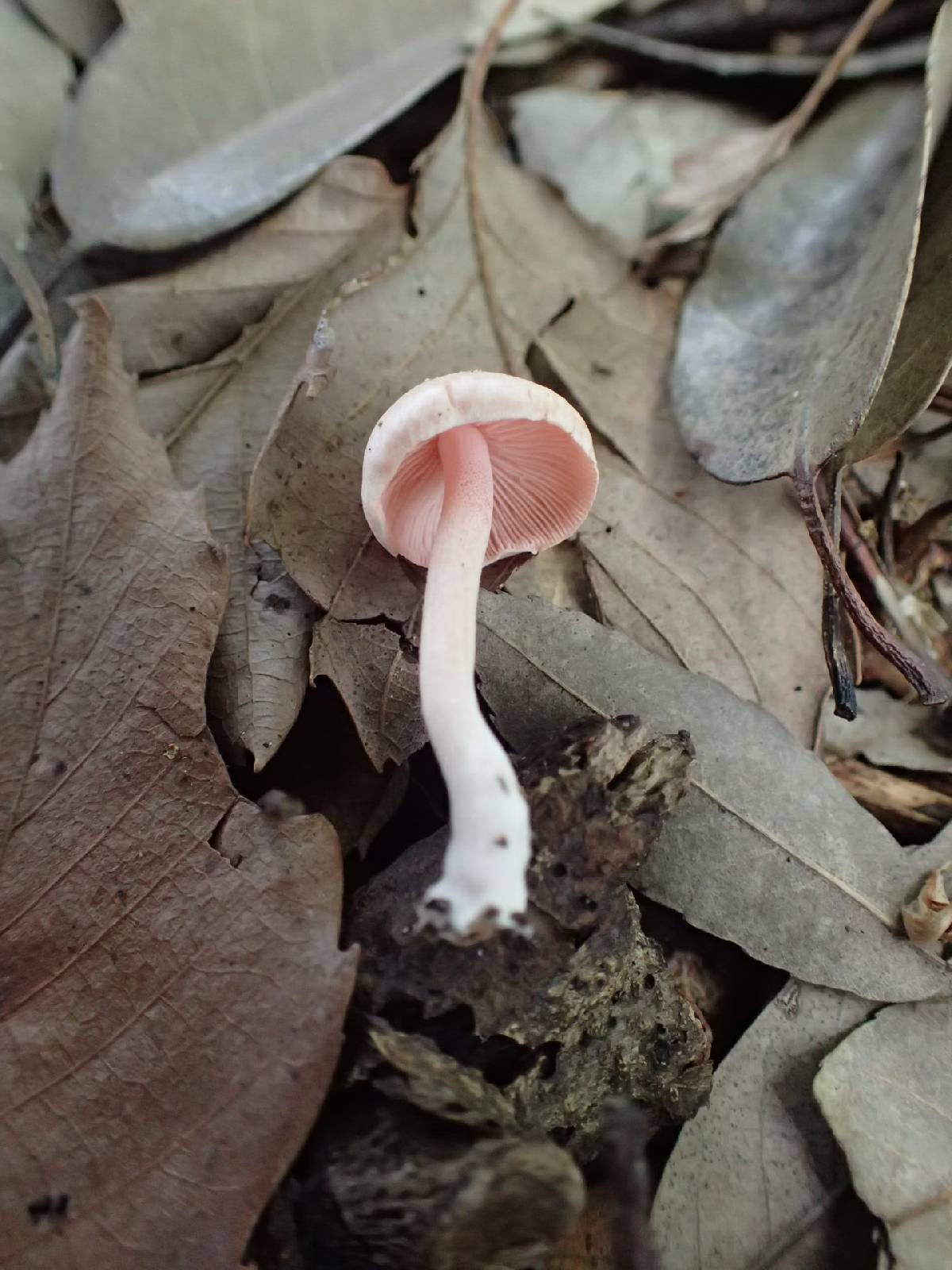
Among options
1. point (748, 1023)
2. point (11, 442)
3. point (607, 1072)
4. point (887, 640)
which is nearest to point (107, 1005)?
point (607, 1072)

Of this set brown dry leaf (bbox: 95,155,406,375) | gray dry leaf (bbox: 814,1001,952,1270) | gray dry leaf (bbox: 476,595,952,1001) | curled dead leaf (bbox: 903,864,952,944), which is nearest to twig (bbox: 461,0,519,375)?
brown dry leaf (bbox: 95,155,406,375)

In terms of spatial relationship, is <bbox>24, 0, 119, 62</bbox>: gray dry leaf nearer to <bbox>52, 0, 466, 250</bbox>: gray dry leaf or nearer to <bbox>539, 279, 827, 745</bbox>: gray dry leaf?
<bbox>52, 0, 466, 250</bbox>: gray dry leaf

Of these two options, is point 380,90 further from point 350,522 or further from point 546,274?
point 350,522

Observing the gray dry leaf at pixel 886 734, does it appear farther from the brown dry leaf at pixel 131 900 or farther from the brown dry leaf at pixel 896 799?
the brown dry leaf at pixel 131 900

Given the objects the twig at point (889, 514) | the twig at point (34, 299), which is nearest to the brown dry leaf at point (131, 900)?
the twig at point (34, 299)

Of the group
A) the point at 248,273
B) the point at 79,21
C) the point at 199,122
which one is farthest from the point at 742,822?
the point at 79,21

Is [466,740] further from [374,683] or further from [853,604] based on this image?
[853,604]
